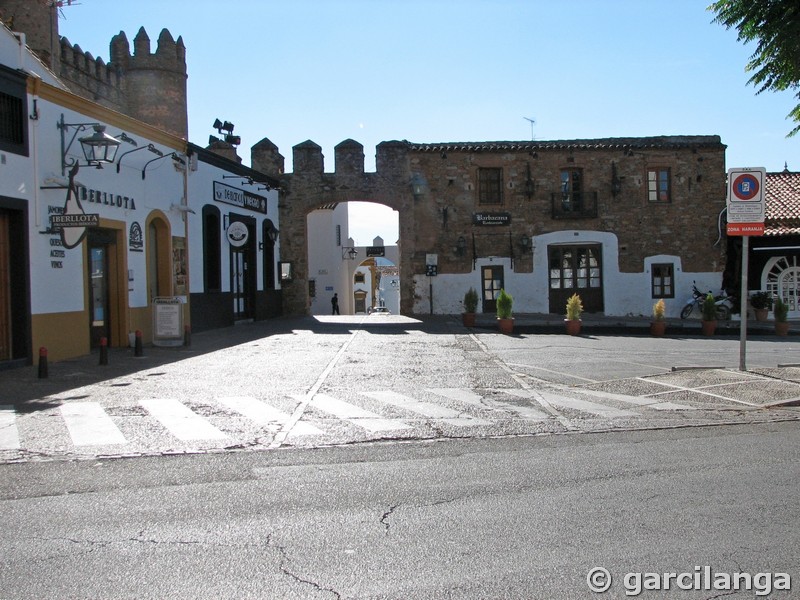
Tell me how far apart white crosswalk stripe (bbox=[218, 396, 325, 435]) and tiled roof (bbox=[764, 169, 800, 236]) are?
71.8ft

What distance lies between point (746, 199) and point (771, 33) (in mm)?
2451

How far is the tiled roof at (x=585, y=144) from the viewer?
29781 millimetres

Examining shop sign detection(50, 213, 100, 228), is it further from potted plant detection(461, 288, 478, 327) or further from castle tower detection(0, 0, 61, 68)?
castle tower detection(0, 0, 61, 68)

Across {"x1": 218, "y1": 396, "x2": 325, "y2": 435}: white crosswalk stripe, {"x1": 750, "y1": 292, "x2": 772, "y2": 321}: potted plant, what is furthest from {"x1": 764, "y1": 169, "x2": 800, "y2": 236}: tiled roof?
{"x1": 218, "y1": 396, "x2": 325, "y2": 435}: white crosswalk stripe

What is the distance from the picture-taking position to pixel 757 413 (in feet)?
31.4

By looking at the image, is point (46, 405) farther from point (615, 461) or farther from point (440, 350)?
point (440, 350)

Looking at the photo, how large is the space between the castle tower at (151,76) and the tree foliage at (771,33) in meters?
31.0

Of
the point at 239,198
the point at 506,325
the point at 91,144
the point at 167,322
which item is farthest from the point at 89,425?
the point at 239,198

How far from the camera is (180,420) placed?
A: 895 cm

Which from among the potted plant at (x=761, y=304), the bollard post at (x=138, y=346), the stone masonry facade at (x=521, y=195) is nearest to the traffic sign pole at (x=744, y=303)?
the bollard post at (x=138, y=346)

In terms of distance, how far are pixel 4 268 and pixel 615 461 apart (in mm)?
10846

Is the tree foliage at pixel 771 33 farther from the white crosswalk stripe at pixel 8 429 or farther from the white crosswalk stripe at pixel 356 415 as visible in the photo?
the white crosswalk stripe at pixel 8 429

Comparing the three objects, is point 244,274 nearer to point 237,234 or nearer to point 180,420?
point 237,234

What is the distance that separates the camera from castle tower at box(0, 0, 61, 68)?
3081 centimetres
